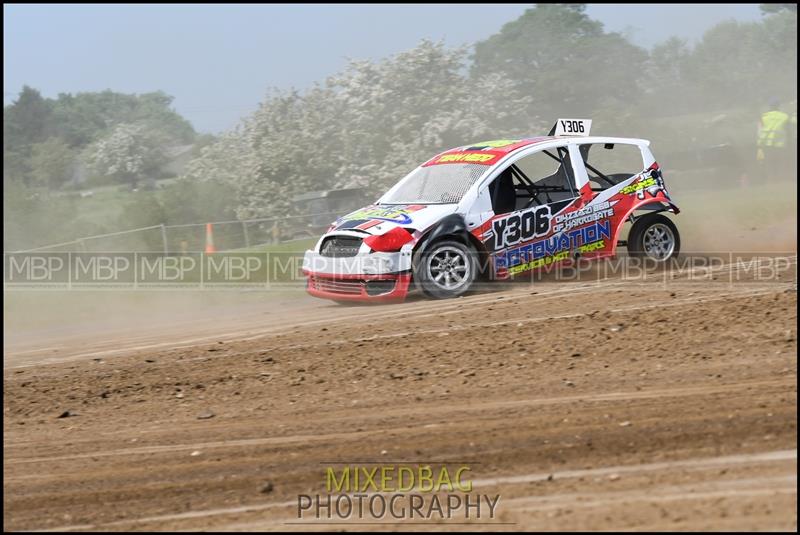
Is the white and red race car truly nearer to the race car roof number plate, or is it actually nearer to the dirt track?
the race car roof number plate

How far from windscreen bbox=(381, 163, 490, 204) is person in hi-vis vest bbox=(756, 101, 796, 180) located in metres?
12.8

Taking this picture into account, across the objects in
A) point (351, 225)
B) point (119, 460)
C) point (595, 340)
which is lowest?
point (119, 460)

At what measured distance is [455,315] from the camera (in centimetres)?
990

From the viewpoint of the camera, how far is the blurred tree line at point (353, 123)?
68.0ft

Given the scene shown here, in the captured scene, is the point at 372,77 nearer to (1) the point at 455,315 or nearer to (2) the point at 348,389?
(1) the point at 455,315

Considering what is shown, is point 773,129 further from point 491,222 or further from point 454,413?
point 454,413

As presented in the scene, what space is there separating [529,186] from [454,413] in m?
5.48

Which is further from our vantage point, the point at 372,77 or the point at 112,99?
the point at 112,99

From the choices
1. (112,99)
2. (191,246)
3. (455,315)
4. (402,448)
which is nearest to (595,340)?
(455,315)

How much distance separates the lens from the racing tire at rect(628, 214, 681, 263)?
12.2 metres

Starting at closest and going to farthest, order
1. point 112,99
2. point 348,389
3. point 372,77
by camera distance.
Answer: point 348,389 < point 372,77 < point 112,99

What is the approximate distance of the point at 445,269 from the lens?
11.0m

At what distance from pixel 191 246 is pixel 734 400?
45.0 feet

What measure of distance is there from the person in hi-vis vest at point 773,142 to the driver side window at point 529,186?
11916 millimetres
